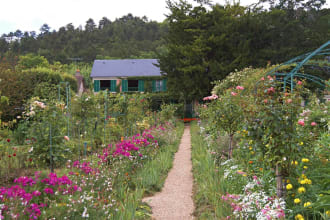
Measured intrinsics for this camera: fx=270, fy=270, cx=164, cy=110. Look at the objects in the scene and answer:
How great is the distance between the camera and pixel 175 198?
13.6 ft

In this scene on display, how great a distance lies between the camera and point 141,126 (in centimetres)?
923

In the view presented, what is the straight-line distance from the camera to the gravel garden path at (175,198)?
11.8 ft

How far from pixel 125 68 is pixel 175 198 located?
21.5m

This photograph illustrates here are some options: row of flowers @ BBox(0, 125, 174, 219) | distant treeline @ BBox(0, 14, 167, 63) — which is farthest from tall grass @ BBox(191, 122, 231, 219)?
distant treeline @ BBox(0, 14, 167, 63)

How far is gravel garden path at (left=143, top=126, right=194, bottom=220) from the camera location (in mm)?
3586

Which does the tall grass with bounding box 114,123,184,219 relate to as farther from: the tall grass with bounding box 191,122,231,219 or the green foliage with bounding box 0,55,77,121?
the green foliage with bounding box 0,55,77,121

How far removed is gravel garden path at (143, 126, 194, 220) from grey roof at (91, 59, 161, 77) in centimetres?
1853

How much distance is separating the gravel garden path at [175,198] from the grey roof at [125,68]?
18525 millimetres

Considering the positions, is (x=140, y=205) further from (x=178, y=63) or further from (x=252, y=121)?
(x=178, y=63)

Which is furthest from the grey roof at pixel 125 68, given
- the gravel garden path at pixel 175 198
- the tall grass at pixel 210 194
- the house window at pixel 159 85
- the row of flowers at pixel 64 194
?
the row of flowers at pixel 64 194

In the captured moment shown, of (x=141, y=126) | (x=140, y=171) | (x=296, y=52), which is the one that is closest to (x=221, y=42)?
(x=296, y=52)

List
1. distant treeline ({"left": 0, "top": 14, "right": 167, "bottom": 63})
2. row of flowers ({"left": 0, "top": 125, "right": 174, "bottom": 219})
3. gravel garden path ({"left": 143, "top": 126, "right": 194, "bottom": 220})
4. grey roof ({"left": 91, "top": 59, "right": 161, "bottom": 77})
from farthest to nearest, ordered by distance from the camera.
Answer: distant treeline ({"left": 0, "top": 14, "right": 167, "bottom": 63}), grey roof ({"left": 91, "top": 59, "right": 161, "bottom": 77}), gravel garden path ({"left": 143, "top": 126, "right": 194, "bottom": 220}), row of flowers ({"left": 0, "top": 125, "right": 174, "bottom": 219})

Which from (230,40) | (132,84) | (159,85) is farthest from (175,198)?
(132,84)

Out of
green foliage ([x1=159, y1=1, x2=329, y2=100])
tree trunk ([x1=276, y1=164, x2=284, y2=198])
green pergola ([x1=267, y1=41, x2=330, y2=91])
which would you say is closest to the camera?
tree trunk ([x1=276, y1=164, x2=284, y2=198])
